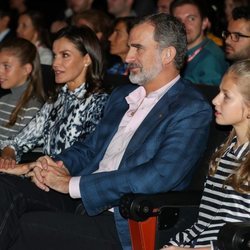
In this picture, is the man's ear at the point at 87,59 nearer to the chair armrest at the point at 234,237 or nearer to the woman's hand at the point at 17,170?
the woman's hand at the point at 17,170

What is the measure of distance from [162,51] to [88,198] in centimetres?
72

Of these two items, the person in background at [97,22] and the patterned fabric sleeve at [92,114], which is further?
the person in background at [97,22]

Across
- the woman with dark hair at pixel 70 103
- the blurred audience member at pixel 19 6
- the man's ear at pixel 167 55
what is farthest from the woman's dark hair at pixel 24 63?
the blurred audience member at pixel 19 6

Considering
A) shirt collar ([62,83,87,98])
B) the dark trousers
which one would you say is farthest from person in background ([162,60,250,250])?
shirt collar ([62,83,87,98])

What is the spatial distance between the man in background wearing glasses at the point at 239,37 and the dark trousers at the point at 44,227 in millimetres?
1591

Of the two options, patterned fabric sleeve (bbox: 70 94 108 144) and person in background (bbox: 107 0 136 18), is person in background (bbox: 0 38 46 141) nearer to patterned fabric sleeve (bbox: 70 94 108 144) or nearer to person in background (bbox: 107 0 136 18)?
patterned fabric sleeve (bbox: 70 94 108 144)

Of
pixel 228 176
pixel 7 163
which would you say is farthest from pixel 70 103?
pixel 228 176

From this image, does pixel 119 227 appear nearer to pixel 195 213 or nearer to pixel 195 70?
pixel 195 213

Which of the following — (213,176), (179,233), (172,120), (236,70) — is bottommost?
(179,233)

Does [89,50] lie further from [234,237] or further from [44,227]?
[234,237]

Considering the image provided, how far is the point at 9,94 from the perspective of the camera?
426cm

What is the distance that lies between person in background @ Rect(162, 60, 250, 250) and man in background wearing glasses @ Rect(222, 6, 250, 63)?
153 cm

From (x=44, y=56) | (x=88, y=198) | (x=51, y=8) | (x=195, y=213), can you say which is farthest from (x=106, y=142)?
(x=51, y=8)

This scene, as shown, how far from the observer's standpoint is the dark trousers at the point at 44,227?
2.96 m
